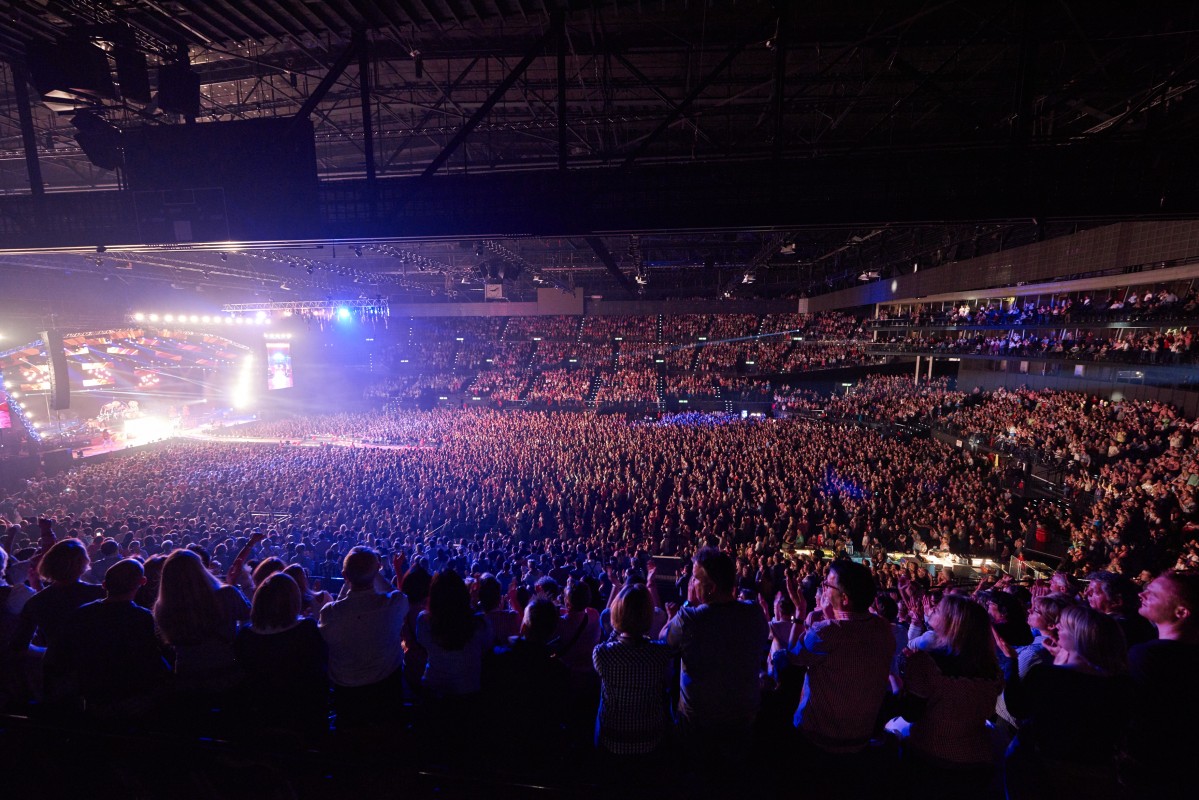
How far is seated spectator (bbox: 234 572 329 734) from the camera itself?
2320 mm

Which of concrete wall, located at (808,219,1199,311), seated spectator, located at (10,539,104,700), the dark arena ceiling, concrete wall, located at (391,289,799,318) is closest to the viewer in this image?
seated spectator, located at (10,539,104,700)

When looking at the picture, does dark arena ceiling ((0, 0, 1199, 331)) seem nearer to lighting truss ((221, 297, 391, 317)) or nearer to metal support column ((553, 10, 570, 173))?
metal support column ((553, 10, 570, 173))

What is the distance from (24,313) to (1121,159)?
24812 millimetres

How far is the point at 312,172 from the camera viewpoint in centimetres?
392

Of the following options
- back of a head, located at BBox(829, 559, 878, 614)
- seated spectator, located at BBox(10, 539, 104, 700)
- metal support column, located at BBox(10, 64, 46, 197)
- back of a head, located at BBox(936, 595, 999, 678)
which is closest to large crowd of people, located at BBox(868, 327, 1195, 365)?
back of a head, located at BBox(936, 595, 999, 678)

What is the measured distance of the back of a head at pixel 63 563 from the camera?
2.59 meters

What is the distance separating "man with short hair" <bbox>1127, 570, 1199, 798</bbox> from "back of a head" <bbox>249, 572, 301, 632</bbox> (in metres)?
3.44

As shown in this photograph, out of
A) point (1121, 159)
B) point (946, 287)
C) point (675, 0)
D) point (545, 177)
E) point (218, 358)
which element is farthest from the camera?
point (218, 358)

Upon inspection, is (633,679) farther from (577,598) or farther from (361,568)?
(361,568)

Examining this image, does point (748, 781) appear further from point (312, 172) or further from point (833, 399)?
point (833, 399)

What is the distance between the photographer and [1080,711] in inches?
76.9

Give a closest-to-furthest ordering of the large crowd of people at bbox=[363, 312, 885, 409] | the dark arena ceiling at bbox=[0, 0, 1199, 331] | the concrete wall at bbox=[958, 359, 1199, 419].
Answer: the dark arena ceiling at bbox=[0, 0, 1199, 331]
the concrete wall at bbox=[958, 359, 1199, 419]
the large crowd of people at bbox=[363, 312, 885, 409]

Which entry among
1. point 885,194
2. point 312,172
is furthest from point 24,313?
point 885,194

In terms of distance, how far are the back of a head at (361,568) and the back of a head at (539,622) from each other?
2.71 feet
